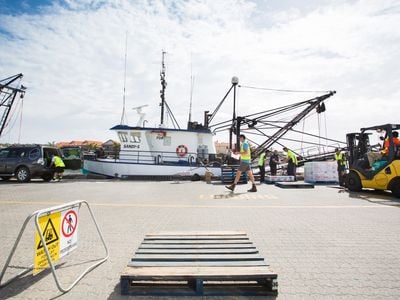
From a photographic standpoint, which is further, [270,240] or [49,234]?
[270,240]

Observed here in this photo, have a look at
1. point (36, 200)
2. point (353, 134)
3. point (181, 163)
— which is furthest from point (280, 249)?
point (181, 163)

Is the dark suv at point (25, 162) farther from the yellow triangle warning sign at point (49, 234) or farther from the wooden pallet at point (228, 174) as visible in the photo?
the yellow triangle warning sign at point (49, 234)

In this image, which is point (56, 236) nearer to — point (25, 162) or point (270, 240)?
point (270, 240)

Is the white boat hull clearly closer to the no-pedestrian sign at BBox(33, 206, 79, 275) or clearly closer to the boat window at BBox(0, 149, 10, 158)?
the boat window at BBox(0, 149, 10, 158)

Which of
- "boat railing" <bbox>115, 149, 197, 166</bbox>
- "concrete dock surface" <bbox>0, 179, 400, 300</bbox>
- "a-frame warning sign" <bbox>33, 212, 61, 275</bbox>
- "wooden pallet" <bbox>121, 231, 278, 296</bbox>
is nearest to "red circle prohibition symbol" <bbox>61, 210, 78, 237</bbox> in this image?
"a-frame warning sign" <bbox>33, 212, 61, 275</bbox>

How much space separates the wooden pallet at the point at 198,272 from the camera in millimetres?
2463

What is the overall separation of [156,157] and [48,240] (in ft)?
48.0

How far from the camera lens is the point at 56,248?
2951mm

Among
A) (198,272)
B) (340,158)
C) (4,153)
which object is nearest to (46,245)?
(198,272)

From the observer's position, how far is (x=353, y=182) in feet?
33.3

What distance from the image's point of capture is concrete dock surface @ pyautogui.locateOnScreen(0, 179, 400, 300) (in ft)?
8.86

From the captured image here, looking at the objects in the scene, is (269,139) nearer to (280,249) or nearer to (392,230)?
(392,230)

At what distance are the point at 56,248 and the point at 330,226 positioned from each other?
181 inches

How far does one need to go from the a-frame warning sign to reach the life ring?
15027 mm
